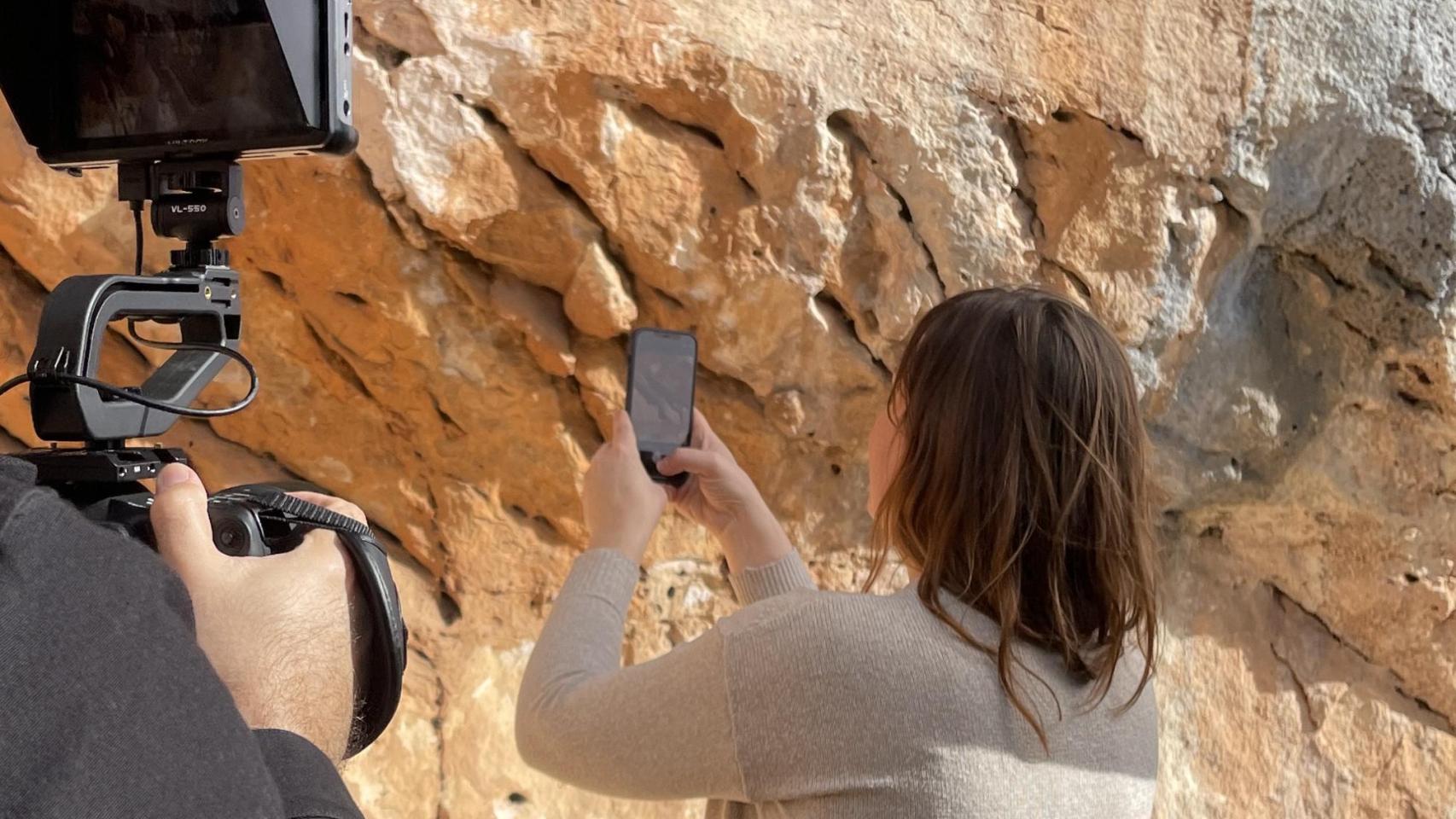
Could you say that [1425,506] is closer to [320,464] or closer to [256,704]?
[320,464]

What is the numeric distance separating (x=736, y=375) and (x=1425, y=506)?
152 cm

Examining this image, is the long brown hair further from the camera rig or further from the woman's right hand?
the camera rig

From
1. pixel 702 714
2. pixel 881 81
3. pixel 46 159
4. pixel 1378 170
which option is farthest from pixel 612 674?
pixel 1378 170

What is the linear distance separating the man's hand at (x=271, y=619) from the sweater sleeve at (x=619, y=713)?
0.95 ft

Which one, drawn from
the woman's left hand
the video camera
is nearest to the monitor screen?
the video camera

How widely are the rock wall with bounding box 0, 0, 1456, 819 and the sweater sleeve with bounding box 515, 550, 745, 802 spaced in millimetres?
1005

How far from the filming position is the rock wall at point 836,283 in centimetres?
193

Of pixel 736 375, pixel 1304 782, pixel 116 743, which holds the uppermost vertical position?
pixel 116 743

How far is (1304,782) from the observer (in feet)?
8.51

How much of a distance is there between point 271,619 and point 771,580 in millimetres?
732

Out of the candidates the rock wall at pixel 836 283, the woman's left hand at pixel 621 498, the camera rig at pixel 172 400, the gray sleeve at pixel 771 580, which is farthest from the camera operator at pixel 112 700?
the rock wall at pixel 836 283

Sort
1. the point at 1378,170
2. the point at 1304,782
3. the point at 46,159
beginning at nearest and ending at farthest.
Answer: the point at 46,159
the point at 1378,170
the point at 1304,782

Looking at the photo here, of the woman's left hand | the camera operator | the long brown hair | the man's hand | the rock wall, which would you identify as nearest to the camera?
the camera operator

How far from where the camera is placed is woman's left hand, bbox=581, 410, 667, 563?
1207 mm
